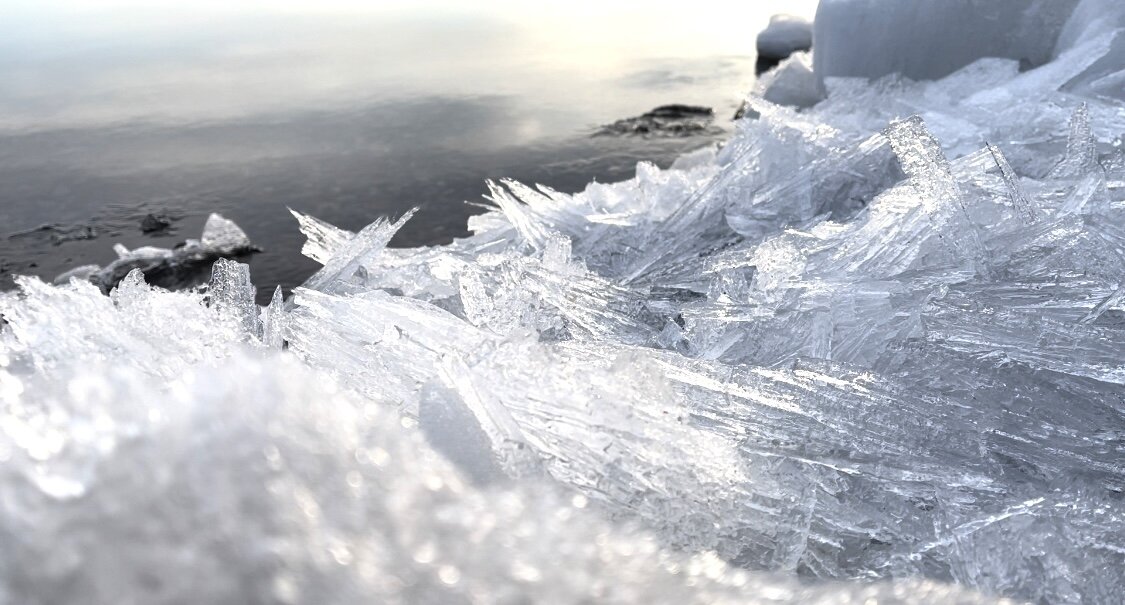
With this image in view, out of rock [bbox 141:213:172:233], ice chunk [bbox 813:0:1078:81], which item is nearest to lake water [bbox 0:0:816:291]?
rock [bbox 141:213:172:233]

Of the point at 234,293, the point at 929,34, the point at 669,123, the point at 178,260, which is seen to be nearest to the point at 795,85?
the point at 929,34

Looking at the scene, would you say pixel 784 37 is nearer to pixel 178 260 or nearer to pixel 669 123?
pixel 669 123

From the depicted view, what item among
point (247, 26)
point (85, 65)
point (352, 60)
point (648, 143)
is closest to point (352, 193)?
point (648, 143)

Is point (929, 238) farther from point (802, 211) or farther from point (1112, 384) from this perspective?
point (802, 211)

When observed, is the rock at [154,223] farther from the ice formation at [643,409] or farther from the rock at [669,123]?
the rock at [669,123]

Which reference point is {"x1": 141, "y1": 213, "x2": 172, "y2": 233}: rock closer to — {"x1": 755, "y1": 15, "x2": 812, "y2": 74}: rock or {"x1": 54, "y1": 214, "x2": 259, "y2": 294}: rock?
{"x1": 54, "y1": 214, "x2": 259, "y2": 294}: rock

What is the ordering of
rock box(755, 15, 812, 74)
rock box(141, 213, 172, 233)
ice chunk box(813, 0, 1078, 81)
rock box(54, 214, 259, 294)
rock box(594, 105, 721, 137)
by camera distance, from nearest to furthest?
ice chunk box(813, 0, 1078, 81) < rock box(54, 214, 259, 294) < rock box(141, 213, 172, 233) < rock box(594, 105, 721, 137) < rock box(755, 15, 812, 74)
